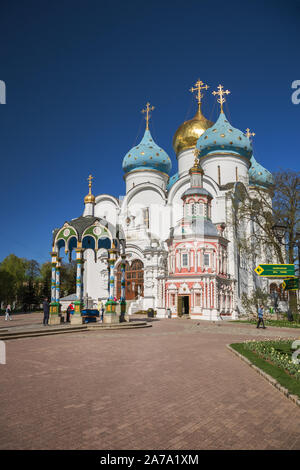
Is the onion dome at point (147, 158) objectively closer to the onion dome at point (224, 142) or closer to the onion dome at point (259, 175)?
the onion dome at point (224, 142)

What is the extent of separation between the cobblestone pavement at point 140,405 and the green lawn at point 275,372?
11.4 inches

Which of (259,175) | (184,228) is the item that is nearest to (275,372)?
(184,228)

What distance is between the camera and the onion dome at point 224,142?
121 feet

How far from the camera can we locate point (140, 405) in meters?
5.41

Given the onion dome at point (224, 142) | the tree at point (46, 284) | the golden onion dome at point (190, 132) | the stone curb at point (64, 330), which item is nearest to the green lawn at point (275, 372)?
the stone curb at point (64, 330)

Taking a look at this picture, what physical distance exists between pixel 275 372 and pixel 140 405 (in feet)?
11.8

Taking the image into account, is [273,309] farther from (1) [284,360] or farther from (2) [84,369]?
(2) [84,369]

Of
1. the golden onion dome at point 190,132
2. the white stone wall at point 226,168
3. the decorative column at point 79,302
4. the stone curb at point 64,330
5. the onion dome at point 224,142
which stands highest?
the golden onion dome at point 190,132

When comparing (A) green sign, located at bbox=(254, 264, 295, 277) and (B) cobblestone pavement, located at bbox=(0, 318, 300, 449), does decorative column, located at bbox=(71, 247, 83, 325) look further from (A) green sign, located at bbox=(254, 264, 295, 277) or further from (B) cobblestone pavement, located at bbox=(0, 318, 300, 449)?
(A) green sign, located at bbox=(254, 264, 295, 277)

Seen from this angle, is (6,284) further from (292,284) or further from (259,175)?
(292,284)

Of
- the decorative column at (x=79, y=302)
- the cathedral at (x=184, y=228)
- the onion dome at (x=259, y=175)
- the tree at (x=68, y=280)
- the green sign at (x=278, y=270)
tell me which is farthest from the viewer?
the tree at (x=68, y=280)
